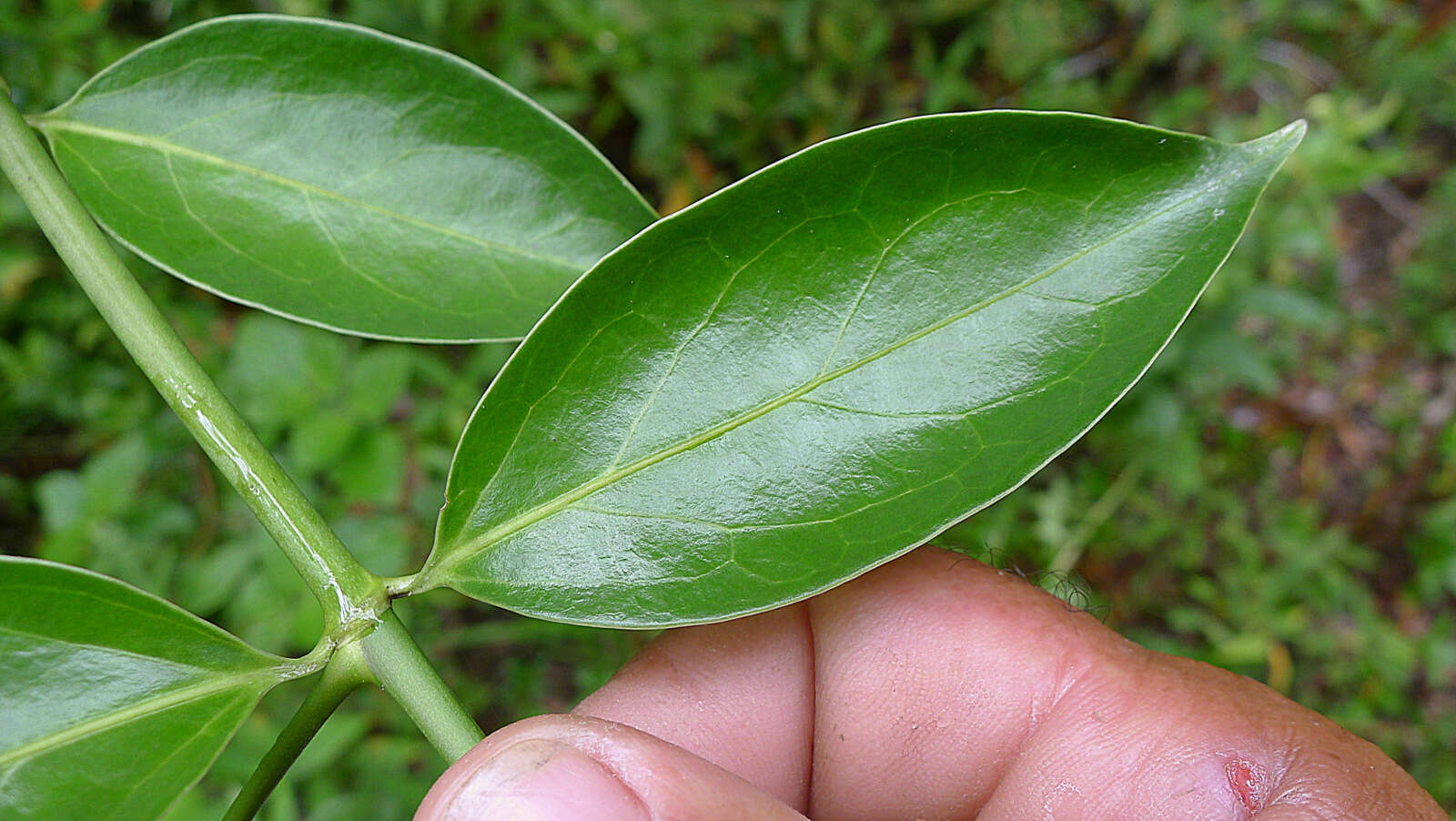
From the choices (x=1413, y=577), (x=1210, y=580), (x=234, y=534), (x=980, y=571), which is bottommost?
(x=1413, y=577)

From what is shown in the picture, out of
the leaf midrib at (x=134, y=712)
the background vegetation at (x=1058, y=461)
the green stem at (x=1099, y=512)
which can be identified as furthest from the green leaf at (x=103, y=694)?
the green stem at (x=1099, y=512)

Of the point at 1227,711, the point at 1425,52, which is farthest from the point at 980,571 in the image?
the point at 1425,52

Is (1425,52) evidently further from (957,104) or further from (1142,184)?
(1142,184)

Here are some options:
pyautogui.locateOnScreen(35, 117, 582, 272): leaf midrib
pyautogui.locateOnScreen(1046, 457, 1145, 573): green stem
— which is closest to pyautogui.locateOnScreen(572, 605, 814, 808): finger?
pyautogui.locateOnScreen(35, 117, 582, 272): leaf midrib

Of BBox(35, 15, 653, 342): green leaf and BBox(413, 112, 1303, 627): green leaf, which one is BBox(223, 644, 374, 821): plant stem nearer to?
BBox(413, 112, 1303, 627): green leaf

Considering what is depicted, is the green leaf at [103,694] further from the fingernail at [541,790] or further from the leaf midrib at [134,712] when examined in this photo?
the fingernail at [541,790]

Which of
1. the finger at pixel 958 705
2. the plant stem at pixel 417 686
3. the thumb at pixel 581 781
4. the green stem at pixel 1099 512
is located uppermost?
the plant stem at pixel 417 686
